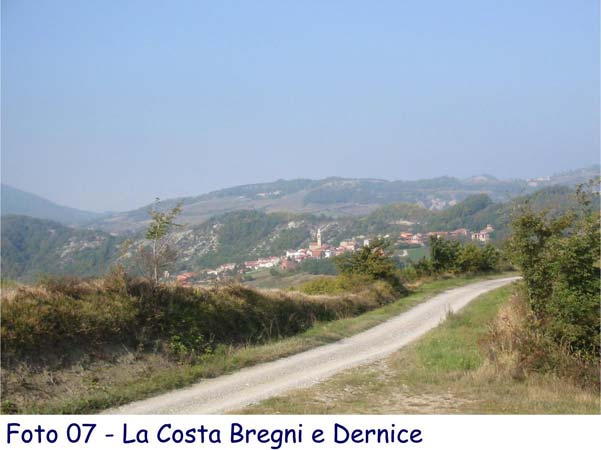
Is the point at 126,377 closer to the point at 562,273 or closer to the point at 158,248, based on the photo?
the point at 158,248

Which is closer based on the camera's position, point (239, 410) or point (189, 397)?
point (239, 410)

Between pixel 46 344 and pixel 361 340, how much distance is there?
8.24 m

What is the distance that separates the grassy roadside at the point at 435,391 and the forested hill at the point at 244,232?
2551cm

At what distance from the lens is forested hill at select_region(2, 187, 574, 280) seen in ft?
145

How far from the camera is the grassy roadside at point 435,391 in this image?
28.9 feet

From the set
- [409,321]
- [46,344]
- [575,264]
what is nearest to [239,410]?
[46,344]

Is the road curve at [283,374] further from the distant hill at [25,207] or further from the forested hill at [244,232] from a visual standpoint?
the distant hill at [25,207]

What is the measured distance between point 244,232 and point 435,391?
76653mm

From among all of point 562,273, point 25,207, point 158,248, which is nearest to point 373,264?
point 562,273

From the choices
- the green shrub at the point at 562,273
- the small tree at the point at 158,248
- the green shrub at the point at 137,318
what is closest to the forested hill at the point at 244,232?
the green shrub at the point at 562,273

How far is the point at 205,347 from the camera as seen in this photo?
12.9 m

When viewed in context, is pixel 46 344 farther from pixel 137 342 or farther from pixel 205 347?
pixel 205 347

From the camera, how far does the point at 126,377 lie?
1023 centimetres

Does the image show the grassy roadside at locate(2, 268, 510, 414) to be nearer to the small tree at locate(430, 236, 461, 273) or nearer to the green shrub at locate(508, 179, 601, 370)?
the green shrub at locate(508, 179, 601, 370)
